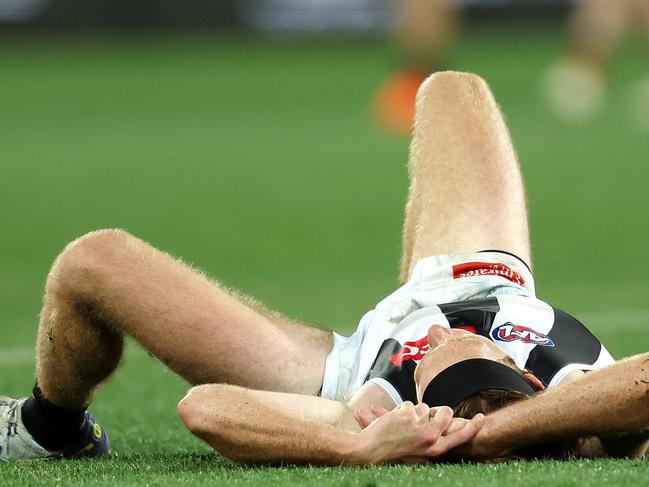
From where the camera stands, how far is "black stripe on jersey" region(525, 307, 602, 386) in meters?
3.16

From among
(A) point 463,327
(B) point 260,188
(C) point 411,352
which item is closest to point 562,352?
(A) point 463,327

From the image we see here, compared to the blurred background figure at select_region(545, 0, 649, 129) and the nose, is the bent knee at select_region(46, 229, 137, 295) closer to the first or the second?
the nose

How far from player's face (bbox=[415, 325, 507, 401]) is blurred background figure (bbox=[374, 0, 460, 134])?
822cm

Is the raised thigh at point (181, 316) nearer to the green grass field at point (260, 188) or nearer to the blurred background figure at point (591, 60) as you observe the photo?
the green grass field at point (260, 188)

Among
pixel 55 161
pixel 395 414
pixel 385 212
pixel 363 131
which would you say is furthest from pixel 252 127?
pixel 395 414

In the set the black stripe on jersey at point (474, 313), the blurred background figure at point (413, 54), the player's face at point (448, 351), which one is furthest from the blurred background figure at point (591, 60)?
the player's face at point (448, 351)

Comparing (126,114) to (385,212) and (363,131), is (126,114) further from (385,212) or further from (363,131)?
(385,212)

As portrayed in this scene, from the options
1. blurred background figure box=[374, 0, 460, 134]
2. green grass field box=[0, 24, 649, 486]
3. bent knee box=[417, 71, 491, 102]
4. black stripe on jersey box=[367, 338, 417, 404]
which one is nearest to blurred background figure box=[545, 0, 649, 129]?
green grass field box=[0, 24, 649, 486]

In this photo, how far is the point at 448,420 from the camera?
2.87m

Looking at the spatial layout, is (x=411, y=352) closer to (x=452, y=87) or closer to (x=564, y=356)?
(x=564, y=356)

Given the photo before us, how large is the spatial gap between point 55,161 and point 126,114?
2.86 metres

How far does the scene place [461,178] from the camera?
399cm

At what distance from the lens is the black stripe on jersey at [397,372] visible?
3.12 m

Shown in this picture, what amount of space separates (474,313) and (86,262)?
0.88m
